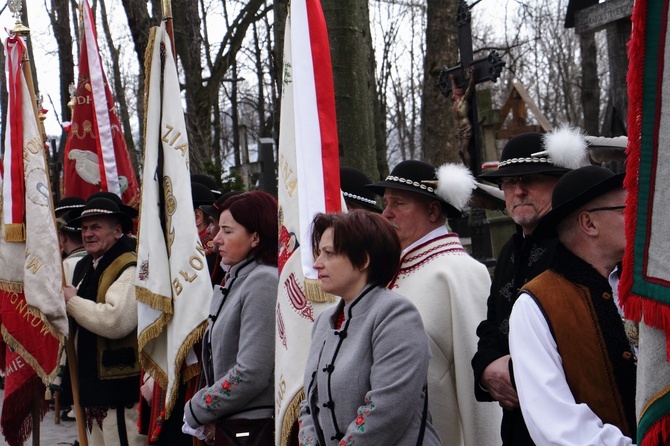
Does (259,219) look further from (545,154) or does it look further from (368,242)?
(545,154)

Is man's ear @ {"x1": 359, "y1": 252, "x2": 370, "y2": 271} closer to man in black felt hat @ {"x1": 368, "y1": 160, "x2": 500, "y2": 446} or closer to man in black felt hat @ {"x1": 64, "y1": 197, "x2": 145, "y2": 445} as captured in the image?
man in black felt hat @ {"x1": 368, "y1": 160, "x2": 500, "y2": 446}

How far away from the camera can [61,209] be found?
717cm

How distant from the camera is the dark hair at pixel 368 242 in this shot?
133 inches

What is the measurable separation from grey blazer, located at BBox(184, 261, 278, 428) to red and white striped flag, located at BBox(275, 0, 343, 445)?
0.77 ft

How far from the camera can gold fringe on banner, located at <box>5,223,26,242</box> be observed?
6109 millimetres

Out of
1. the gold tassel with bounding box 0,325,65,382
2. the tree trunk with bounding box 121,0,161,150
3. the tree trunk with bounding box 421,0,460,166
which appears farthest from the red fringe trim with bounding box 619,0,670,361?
the tree trunk with bounding box 421,0,460,166

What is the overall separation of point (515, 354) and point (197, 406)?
216 centimetres

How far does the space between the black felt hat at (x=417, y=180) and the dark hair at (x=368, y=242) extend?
2.36 ft

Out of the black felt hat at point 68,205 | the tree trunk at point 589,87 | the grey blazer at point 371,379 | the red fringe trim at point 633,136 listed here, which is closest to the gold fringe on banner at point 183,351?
the grey blazer at point 371,379

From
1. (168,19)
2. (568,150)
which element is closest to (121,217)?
(168,19)

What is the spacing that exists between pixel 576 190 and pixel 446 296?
3.84 feet

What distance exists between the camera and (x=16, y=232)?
20.1 ft

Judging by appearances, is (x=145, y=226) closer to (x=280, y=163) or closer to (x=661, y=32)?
(x=280, y=163)

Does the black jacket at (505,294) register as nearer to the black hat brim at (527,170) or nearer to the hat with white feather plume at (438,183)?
the black hat brim at (527,170)
